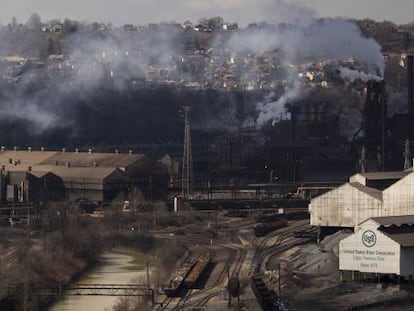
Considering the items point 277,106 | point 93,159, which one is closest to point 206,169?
point 93,159

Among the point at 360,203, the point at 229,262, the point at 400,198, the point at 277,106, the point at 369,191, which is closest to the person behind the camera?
the point at 229,262

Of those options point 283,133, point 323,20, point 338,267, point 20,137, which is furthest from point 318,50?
point 338,267

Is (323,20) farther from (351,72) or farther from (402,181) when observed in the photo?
(402,181)

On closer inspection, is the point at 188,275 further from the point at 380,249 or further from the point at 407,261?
the point at 407,261

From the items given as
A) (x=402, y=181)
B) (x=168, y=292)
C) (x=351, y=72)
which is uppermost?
(x=351, y=72)

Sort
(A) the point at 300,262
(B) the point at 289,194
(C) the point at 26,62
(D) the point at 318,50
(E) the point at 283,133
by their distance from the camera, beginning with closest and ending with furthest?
(A) the point at 300,262
(B) the point at 289,194
(E) the point at 283,133
(D) the point at 318,50
(C) the point at 26,62

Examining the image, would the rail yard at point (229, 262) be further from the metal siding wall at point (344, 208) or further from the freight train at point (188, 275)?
the metal siding wall at point (344, 208)

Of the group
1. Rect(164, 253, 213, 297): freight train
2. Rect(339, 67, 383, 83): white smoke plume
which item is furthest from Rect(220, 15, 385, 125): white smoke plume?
Rect(164, 253, 213, 297): freight train
